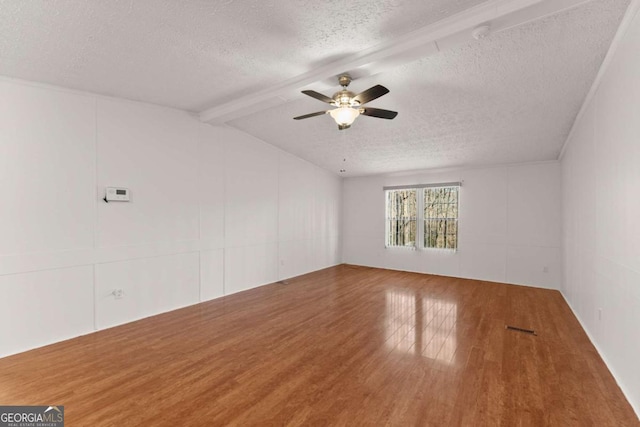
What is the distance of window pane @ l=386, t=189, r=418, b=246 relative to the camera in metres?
6.99

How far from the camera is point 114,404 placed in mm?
2059

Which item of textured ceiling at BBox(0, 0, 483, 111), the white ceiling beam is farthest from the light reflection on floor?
textured ceiling at BBox(0, 0, 483, 111)

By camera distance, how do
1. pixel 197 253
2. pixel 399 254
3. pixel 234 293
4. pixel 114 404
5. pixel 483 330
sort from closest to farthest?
pixel 114 404 < pixel 483 330 < pixel 197 253 < pixel 234 293 < pixel 399 254

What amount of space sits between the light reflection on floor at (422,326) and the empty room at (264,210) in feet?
0.11

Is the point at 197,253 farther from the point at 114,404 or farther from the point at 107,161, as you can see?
the point at 114,404

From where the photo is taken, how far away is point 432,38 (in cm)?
233

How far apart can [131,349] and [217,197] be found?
8.15ft

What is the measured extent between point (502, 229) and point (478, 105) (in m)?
3.31

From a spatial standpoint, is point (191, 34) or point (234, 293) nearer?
point (191, 34)

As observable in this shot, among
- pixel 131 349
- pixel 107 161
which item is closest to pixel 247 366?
pixel 131 349

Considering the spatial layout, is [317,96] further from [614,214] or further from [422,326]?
[422,326]

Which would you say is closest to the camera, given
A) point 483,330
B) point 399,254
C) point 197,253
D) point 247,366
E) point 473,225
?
point 247,366

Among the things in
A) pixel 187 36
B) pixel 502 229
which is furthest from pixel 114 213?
pixel 502 229

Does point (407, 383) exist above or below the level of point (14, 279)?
below
